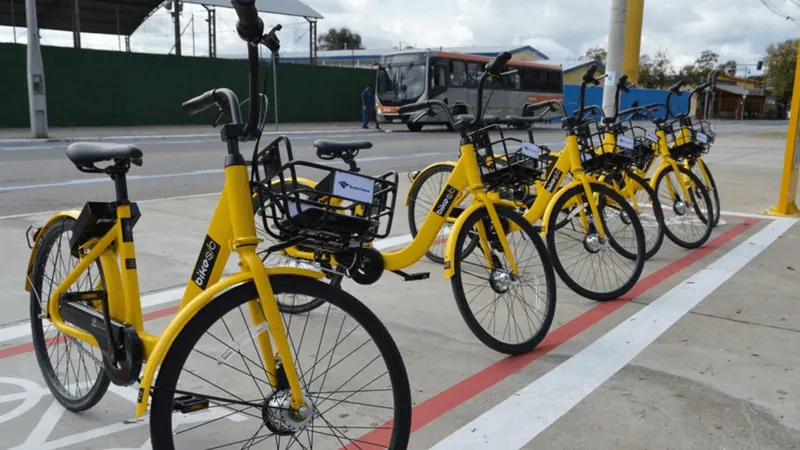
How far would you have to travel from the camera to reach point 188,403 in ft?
7.34

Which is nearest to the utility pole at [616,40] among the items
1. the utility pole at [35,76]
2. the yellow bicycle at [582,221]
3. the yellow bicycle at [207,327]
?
the yellow bicycle at [582,221]

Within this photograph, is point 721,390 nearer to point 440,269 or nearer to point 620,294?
point 620,294

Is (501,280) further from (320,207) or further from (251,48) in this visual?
(251,48)

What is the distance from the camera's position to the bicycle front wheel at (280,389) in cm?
217

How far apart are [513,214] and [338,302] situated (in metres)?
1.79

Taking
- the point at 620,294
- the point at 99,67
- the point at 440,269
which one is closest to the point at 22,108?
the point at 99,67

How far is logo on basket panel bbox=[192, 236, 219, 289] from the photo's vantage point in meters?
2.47

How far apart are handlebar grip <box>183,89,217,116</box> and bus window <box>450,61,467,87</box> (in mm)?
24538

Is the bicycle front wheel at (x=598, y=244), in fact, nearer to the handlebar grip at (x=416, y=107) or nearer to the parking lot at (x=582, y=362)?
the parking lot at (x=582, y=362)

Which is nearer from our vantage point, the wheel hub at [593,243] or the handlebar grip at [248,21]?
the handlebar grip at [248,21]

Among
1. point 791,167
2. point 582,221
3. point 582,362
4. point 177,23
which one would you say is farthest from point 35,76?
point 582,362

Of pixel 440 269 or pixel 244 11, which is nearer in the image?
pixel 244 11

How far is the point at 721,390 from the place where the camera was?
3400 mm

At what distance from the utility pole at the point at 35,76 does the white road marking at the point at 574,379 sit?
16.4 m
